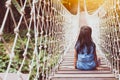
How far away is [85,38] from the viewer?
9.97ft

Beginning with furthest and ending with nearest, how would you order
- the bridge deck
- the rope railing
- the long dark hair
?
1. the long dark hair
2. the rope railing
3. the bridge deck

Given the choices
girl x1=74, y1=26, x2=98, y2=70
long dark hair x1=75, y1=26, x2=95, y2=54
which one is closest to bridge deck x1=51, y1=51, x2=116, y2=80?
girl x1=74, y1=26, x2=98, y2=70

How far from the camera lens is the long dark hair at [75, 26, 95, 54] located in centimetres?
299

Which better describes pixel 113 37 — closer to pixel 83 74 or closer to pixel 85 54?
pixel 85 54

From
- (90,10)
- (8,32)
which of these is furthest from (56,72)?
(90,10)

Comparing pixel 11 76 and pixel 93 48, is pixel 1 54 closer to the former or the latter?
pixel 93 48

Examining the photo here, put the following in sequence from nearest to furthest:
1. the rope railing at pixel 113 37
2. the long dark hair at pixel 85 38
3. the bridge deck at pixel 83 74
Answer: the bridge deck at pixel 83 74, the rope railing at pixel 113 37, the long dark hair at pixel 85 38

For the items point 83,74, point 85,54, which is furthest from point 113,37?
point 83,74

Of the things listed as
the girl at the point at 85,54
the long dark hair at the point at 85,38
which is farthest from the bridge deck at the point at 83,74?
the long dark hair at the point at 85,38

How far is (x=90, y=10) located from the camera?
12.7m

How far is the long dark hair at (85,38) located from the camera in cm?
299

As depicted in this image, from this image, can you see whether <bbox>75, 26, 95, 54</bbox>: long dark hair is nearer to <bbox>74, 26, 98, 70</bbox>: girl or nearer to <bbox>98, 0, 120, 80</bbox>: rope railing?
<bbox>74, 26, 98, 70</bbox>: girl

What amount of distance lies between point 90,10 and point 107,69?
9.69 metres

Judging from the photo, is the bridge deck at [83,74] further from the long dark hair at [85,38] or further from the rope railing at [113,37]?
the long dark hair at [85,38]
